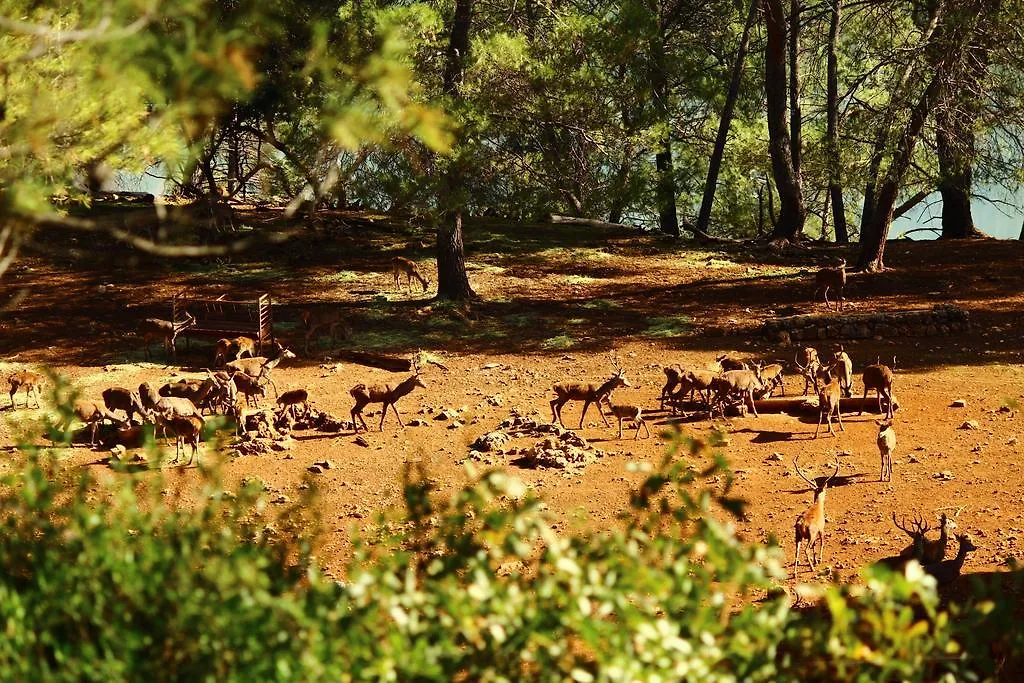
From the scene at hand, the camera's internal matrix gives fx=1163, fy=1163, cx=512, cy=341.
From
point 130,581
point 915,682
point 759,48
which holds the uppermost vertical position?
point 759,48

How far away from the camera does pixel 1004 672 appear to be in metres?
6.97

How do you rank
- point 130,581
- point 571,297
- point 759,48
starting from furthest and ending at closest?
point 759,48 → point 571,297 → point 130,581

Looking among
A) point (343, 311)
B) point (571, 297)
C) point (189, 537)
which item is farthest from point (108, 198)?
point (189, 537)

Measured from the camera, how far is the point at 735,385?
14750 mm

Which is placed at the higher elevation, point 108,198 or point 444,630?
point 108,198

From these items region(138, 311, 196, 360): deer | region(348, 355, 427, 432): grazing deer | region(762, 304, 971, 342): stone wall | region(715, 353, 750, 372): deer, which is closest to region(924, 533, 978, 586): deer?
region(715, 353, 750, 372): deer

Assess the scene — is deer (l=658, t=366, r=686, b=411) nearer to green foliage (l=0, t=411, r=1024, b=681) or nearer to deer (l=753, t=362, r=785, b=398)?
deer (l=753, t=362, r=785, b=398)

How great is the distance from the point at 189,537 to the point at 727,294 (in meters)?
18.9

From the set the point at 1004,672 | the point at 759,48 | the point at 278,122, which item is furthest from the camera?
the point at 759,48

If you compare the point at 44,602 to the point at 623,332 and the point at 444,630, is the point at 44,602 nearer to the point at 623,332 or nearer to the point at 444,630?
the point at 444,630

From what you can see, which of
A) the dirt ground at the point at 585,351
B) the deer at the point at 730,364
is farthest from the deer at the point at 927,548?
the deer at the point at 730,364

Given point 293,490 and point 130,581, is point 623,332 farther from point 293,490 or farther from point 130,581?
point 130,581

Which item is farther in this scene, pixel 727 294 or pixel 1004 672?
pixel 727 294

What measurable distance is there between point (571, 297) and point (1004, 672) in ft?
54.2
